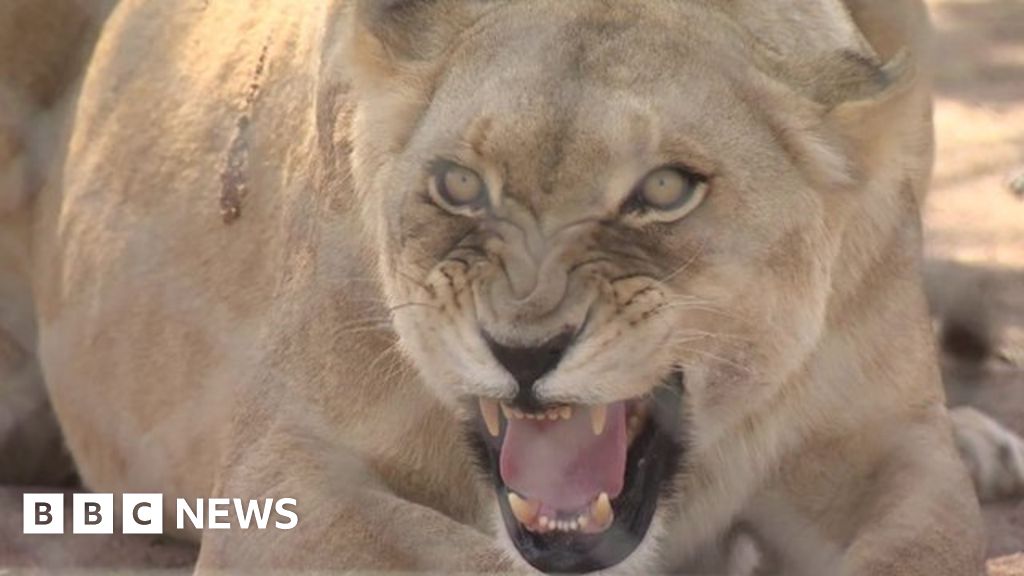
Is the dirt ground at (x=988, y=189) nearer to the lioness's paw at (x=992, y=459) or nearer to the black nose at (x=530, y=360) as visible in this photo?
the lioness's paw at (x=992, y=459)

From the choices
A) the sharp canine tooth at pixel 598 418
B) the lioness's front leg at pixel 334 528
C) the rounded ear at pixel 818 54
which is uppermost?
the rounded ear at pixel 818 54

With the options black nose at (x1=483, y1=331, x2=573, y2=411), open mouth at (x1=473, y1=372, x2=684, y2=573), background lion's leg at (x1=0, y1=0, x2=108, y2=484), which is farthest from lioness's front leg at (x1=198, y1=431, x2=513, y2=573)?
background lion's leg at (x1=0, y1=0, x2=108, y2=484)

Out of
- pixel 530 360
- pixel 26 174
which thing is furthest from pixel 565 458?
pixel 26 174

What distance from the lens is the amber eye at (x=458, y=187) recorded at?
2.10m

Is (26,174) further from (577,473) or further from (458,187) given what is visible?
(577,473)

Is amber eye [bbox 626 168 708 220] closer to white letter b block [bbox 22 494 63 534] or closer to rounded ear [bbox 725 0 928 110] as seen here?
rounded ear [bbox 725 0 928 110]

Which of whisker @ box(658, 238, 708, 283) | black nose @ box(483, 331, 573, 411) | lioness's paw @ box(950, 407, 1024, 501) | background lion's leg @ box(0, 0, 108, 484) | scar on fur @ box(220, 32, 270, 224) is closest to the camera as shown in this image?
black nose @ box(483, 331, 573, 411)

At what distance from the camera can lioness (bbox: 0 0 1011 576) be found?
6.77 ft

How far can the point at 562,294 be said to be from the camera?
2002 mm

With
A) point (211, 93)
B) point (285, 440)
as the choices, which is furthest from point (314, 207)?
point (211, 93)

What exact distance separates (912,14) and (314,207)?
0.72 m

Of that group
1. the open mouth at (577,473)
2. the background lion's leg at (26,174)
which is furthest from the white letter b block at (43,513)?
the open mouth at (577,473)

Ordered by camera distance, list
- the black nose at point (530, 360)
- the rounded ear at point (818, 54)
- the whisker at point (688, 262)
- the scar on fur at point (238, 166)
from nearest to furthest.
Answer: the black nose at point (530, 360), the whisker at point (688, 262), the rounded ear at point (818, 54), the scar on fur at point (238, 166)

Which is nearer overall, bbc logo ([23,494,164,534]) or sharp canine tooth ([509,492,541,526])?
sharp canine tooth ([509,492,541,526])
